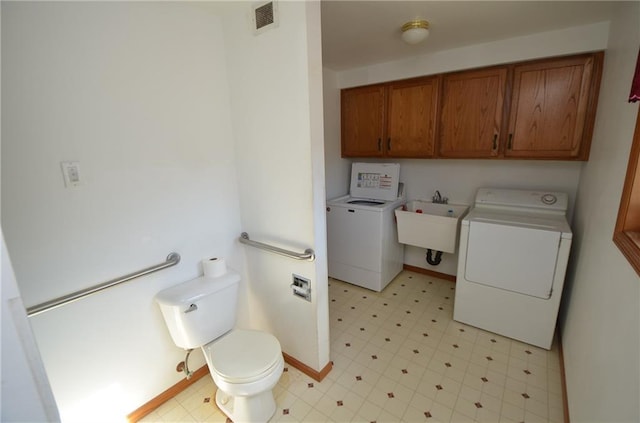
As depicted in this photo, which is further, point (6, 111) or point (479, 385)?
point (479, 385)

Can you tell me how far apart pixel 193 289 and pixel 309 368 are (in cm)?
89

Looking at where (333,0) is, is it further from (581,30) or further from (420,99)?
(581,30)

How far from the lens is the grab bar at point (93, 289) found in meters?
1.13

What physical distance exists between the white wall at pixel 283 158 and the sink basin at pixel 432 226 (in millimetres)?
1273

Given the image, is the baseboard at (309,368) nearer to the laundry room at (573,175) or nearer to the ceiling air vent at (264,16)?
the laundry room at (573,175)

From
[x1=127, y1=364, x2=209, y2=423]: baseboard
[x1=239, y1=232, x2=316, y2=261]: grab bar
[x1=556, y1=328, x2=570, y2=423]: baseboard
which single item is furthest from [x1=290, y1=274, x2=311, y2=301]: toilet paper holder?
[x1=556, y1=328, x2=570, y2=423]: baseboard

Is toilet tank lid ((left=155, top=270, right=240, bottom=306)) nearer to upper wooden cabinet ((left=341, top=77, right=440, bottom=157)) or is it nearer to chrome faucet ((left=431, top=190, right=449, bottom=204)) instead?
upper wooden cabinet ((left=341, top=77, right=440, bottom=157))

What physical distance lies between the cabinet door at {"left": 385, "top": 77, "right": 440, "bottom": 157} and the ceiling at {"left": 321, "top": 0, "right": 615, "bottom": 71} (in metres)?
0.32

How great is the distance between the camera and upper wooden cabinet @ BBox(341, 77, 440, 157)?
97.0 inches

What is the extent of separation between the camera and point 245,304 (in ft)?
6.54

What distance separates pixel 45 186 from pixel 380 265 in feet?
7.74

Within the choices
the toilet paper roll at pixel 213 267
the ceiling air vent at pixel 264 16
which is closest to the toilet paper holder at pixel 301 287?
the toilet paper roll at pixel 213 267

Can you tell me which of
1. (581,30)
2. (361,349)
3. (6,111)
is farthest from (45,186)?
(581,30)

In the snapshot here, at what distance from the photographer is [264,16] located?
141 cm
